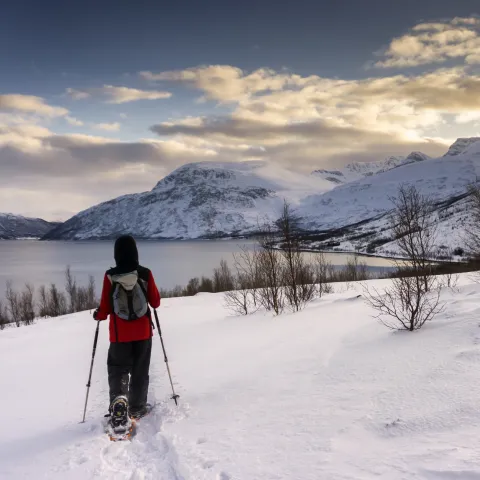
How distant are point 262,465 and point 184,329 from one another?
10644 millimetres

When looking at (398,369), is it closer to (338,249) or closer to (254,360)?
(254,360)

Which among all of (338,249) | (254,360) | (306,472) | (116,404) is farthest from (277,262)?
(338,249)

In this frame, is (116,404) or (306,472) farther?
(116,404)

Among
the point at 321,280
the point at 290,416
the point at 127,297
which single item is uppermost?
the point at 127,297

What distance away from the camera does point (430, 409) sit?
4129mm

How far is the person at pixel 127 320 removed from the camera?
5.29 metres

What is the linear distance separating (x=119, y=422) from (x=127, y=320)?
51.3 inches

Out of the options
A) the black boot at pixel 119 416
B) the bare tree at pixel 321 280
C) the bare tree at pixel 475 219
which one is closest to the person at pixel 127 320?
the black boot at pixel 119 416

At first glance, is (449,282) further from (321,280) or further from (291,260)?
(321,280)

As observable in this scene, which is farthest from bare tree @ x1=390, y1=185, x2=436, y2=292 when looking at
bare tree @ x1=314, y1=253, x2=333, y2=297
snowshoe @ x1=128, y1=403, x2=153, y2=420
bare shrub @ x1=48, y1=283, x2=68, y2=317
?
bare shrub @ x1=48, y1=283, x2=68, y2=317

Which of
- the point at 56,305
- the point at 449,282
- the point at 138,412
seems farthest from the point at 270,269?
the point at 56,305

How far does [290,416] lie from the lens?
4594 mm

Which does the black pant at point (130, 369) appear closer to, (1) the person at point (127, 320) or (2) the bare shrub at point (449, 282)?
(1) the person at point (127, 320)

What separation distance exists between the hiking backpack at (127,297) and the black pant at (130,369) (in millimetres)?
460
